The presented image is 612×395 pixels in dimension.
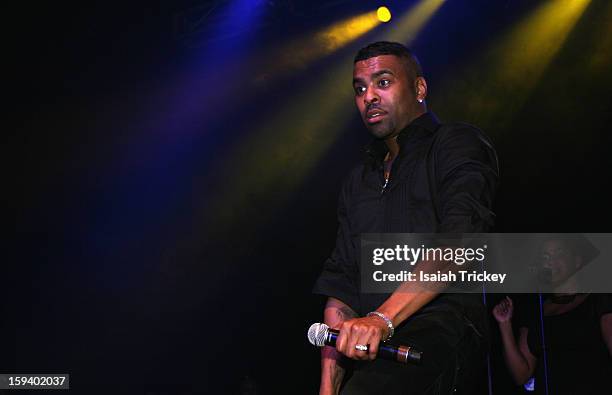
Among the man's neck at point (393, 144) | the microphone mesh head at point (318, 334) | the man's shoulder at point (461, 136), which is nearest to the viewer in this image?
the microphone mesh head at point (318, 334)

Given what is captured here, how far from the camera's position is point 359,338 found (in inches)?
78.7

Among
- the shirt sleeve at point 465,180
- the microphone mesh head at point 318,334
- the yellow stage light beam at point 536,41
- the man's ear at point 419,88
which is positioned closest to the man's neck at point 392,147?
the man's ear at point 419,88

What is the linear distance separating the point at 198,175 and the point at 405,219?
18.0 feet

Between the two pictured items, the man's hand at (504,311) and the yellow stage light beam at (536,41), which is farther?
the yellow stage light beam at (536,41)

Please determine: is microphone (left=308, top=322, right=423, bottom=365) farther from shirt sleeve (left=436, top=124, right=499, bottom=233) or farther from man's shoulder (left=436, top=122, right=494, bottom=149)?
man's shoulder (left=436, top=122, right=494, bottom=149)

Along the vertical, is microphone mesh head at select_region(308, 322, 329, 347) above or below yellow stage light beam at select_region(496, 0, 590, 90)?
below

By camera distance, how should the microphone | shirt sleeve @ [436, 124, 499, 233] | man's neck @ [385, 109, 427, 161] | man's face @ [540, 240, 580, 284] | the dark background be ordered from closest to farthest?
1. the microphone
2. shirt sleeve @ [436, 124, 499, 233]
3. man's neck @ [385, 109, 427, 161]
4. man's face @ [540, 240, 580, 284]
5. the dark background

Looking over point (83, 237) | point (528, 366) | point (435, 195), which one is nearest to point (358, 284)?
point (435, 195)

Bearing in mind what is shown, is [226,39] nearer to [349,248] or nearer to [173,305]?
[173,305]

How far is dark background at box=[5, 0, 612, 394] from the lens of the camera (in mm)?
6766

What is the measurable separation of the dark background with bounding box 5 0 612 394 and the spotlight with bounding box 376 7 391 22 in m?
0.13

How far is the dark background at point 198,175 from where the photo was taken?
6766 mm

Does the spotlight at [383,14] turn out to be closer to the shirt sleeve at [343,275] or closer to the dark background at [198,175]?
the dark background at [198,175]

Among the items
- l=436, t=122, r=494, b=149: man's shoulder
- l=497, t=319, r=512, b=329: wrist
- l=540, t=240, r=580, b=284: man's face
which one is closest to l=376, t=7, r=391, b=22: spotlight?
l=540, t=240, r=580, b=284: man's face
